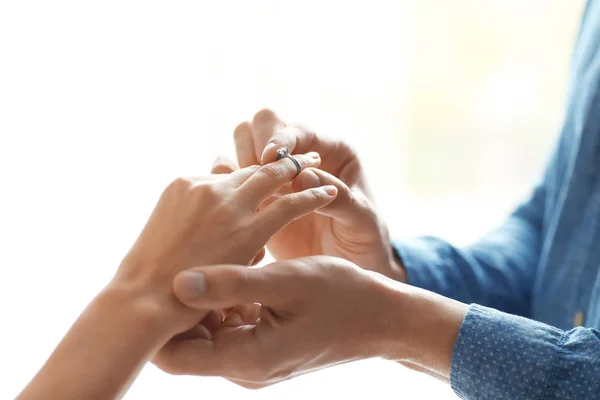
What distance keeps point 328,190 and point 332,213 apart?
0.36 feet

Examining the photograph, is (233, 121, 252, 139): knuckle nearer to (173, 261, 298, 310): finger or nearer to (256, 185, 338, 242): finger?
(256, 185, 338, 242): finger

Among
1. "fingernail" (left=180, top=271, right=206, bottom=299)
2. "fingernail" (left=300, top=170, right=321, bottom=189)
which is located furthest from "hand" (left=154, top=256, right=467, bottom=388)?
"fingernail" (left=300, top=170, right=321, bottom=189)

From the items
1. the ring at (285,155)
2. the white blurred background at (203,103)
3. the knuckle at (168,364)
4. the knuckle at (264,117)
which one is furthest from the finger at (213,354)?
the white blurred background at (203,103)

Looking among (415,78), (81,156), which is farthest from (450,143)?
(81,156)

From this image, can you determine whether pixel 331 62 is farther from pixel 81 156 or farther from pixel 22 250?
pixel 22 250

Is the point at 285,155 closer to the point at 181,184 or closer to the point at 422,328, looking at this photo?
the point at 181,184

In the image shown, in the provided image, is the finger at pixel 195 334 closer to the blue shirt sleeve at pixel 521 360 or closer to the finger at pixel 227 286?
the finger at pixel 227 286

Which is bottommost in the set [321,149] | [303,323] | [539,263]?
[539,263]

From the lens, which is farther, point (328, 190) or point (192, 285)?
point (328, 190)

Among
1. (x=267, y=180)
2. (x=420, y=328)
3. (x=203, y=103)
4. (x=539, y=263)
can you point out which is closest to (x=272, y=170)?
(x=267, y=180)

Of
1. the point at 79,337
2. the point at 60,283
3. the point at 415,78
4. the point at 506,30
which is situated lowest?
the point at 60,283

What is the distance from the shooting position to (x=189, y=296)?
2.05ft

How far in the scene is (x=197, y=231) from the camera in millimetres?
696

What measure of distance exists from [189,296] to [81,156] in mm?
496
